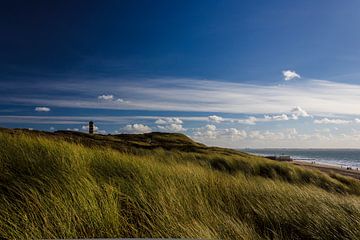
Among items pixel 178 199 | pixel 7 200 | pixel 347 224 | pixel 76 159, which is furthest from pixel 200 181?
pixel 7 200

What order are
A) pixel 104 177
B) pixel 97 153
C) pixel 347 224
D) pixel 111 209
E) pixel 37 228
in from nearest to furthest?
1. pixel 37 228
2. pixel 111 209
3. pixel 347 224
4. pixel 104 177
5. pixel 97 153

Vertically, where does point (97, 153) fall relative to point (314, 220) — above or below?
above

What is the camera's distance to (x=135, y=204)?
5258 mm

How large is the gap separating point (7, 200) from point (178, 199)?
7.61 feet

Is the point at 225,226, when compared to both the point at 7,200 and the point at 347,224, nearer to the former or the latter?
the point at 347,224

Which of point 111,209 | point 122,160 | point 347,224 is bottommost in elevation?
point 347,224

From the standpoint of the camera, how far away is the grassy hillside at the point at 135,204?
4.32m

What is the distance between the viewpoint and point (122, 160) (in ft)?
24.9

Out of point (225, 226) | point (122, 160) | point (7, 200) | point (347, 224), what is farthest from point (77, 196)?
point (347, 224)

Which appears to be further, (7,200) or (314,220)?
(314,220)

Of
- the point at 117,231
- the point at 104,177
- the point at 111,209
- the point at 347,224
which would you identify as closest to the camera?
the point at 117,231

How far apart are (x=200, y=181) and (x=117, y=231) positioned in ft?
10.4

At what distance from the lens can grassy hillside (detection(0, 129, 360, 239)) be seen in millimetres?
4316

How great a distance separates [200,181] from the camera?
23.8ft
